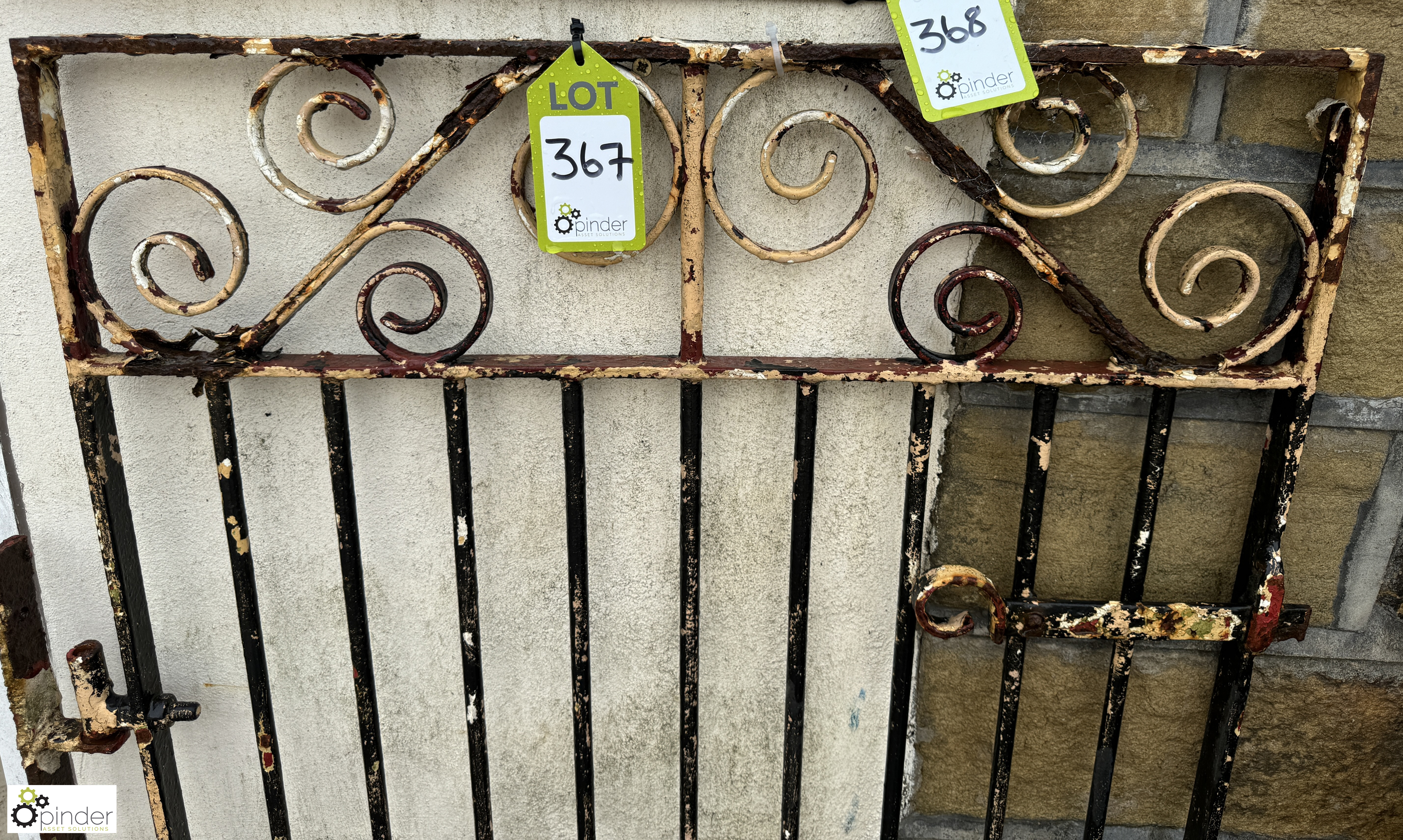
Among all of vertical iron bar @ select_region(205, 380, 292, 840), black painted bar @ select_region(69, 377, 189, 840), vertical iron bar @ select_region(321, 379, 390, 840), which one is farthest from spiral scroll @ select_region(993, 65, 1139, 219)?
black painted bar @ select_region(69, 377, 189, 840)

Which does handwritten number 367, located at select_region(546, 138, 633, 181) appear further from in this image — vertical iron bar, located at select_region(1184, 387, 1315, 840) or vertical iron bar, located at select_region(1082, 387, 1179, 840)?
vertical iron bar, located at select_region(1184, 387, 1315, 840)

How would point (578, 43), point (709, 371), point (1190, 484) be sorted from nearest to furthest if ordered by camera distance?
point (578, 43) → point (709, 371) → point (1190, 484)

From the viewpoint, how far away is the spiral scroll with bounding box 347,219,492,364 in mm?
909

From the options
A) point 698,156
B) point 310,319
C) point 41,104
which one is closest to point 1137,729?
point 698,156

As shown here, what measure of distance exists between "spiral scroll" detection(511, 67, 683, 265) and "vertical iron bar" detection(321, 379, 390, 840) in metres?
0.30

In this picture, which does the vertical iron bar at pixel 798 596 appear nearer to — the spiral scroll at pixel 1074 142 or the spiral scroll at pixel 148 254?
the spiral scroll at pixel 1074 142

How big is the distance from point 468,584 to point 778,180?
630 mm

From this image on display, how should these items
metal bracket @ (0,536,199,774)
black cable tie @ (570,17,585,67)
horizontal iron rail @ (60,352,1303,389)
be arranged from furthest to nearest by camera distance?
metal bracket @ (0,536,199,774) < horizontal iron rail @ (60,352,1303,389) < black cable tie @ (570,17,585,67)

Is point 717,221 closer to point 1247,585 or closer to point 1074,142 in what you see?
point 1074,142

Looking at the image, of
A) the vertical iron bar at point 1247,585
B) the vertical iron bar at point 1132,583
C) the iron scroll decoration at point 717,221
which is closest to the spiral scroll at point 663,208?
the iron scroll decoration at point 717,221

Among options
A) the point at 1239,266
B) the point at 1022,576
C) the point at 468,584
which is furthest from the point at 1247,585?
the point at 468,584

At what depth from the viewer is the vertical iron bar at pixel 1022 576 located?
0.98 m

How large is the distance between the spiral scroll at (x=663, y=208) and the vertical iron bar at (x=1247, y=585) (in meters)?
0.76

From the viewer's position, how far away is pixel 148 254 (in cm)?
97
